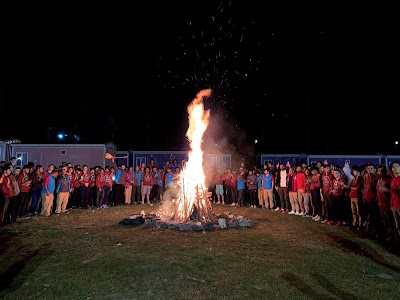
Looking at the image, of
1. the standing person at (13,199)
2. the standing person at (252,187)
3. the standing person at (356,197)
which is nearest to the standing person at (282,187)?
the standing person at (252,187)

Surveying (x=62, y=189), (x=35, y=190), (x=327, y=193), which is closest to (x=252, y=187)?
(x=327, y=193)

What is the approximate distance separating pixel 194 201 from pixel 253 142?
44.6m

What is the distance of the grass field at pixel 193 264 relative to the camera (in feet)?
16.8

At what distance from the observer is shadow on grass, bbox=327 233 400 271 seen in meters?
6.74

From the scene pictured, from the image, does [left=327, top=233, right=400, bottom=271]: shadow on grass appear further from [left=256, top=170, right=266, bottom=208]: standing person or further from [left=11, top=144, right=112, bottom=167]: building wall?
[left=11, top=144, right=112, bottom=167]: building wall

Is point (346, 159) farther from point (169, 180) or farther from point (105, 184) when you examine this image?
Answer: point (105, 184)

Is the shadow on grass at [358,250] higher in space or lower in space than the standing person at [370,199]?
lower

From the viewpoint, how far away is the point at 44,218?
12461 mm

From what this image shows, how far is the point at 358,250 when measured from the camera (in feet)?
25.5

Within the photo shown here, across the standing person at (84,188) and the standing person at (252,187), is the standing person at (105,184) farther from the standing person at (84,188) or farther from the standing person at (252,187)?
the standing person at (252,187)

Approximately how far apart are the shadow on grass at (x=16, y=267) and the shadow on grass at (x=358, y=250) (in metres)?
7.86

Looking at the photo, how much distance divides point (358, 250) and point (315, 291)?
3.48 metres

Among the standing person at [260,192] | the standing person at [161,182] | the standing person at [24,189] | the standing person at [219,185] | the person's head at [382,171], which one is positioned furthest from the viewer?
the standing person at [219,185]

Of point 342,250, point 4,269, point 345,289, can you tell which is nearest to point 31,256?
point 4,269
